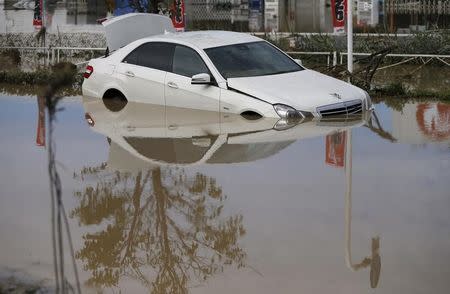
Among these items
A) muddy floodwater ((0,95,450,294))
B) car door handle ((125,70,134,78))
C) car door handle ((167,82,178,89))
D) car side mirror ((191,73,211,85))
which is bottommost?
muddy floodwater ((0,95,450,294))

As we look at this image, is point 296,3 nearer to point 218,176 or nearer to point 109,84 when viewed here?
point 109,84

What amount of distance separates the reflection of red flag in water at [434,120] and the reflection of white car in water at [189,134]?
0.92 meters

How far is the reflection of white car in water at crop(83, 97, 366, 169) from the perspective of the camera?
1144 cm

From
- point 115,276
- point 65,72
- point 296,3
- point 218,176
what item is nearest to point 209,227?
point 115,276

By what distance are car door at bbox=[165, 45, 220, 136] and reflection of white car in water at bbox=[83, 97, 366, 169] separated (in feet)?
0.05

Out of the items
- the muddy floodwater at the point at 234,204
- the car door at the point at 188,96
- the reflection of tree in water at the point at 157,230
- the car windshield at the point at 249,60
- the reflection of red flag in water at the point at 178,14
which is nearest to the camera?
the muddy floodwater at the point at 234,204

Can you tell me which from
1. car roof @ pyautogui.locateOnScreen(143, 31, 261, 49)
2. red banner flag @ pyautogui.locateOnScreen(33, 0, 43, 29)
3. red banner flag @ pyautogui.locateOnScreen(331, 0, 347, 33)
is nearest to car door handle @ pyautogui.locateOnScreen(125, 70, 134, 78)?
car roof @ pyautogui.locateOnScreen(143, 31, 261, 49)

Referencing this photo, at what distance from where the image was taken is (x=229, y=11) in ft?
102

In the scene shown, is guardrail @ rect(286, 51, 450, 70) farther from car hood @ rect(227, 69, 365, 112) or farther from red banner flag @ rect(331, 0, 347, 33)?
car hood @ rect(227, 69, 365, 112)

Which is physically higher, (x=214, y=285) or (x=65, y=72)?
(x=65, y=72)

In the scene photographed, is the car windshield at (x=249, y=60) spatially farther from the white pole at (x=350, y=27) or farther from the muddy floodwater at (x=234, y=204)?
the white pole at (x=350, y=27)

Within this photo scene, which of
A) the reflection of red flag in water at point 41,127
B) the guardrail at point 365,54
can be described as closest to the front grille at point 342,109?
the reflection of red flag in water at point 41,127

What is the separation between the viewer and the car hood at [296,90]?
13.5 metres

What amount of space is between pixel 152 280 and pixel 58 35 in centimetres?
2242
